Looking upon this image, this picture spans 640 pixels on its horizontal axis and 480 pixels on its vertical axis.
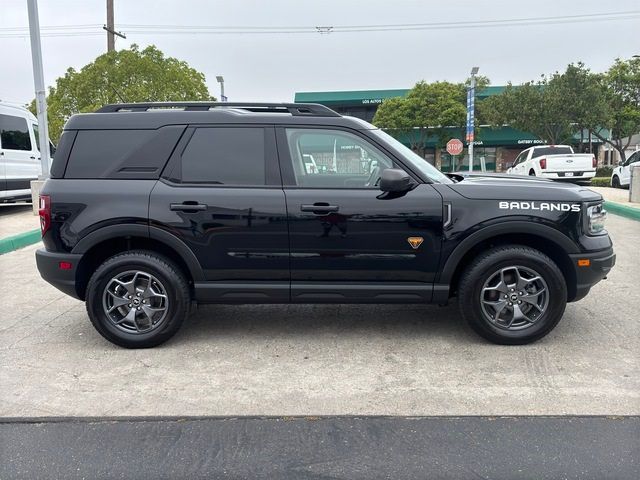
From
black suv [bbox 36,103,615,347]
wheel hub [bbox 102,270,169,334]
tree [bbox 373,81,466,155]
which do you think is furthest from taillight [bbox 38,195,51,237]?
tree [bbox 373,81,466,155]

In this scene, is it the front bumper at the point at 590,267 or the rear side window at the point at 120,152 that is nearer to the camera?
the front bumper at the point at 590,267

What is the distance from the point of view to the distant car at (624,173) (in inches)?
704

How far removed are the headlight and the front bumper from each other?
0.61 feet

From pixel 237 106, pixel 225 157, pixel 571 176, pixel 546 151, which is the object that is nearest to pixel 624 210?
pixel 571 176

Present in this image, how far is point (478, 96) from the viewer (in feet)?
140

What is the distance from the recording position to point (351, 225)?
4.11m

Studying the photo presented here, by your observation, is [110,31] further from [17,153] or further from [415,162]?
[415,162]

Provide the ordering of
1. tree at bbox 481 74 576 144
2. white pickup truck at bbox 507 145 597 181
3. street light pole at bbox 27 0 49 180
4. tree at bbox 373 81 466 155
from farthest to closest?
tree at bbox 373 81 466 155 → tree at bbox 481 74 576 144 → white pickup truck at bbox 507 145 597 181 → street light pole at bbox 27 0 49 180

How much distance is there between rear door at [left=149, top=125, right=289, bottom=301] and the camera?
13.6 ft

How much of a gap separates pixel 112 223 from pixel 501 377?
3.14m

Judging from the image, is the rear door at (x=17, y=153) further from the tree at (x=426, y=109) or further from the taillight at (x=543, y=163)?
the tree at (x=426, y=109)

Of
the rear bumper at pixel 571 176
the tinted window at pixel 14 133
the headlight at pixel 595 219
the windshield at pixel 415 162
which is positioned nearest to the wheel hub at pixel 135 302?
the windshield at pixel 415 162

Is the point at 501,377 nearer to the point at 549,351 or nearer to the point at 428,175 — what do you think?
the point at 549,351

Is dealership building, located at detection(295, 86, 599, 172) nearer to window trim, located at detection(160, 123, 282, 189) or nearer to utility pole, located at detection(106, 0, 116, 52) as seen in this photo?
utility pole, located at detection(106, 0, 116, 52)
